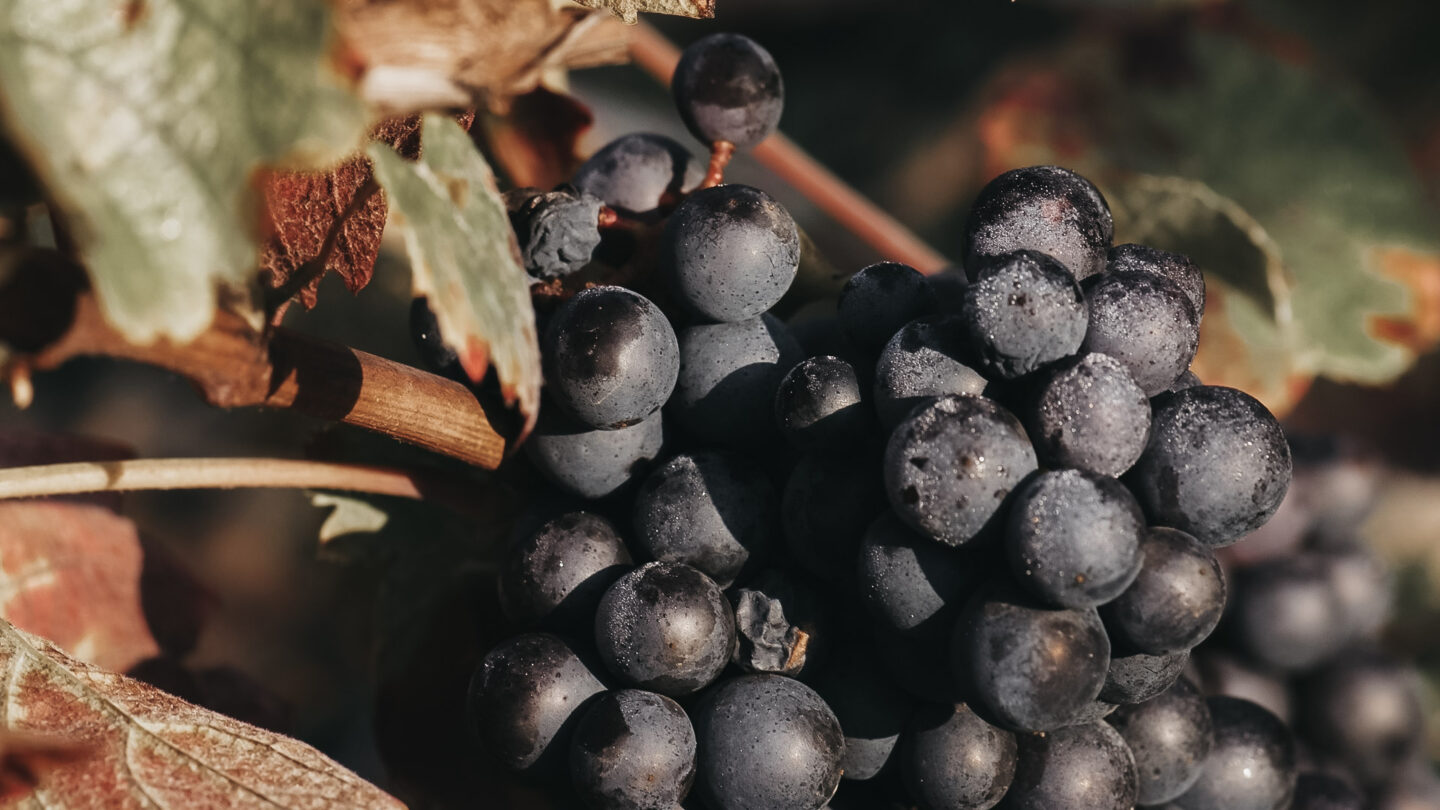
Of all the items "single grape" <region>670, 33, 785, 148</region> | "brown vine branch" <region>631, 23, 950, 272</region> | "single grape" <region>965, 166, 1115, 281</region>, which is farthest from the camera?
"brown vine branch" <region>631, 23, 950, 272</region>

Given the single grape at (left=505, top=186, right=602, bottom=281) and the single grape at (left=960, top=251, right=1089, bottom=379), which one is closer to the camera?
the single grape at (left=960, top=251, right=1089, bottom=379)

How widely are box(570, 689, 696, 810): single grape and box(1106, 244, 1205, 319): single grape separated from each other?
444 mm

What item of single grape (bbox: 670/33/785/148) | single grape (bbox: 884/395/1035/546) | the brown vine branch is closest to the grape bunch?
single grape (bbox: 884/395/1035/546)

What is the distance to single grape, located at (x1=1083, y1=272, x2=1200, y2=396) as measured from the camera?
67 centimetres

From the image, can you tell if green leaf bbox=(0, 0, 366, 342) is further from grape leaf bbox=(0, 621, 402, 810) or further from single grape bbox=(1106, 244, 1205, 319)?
single grape bbox=(1106, 244, 1205, 319)

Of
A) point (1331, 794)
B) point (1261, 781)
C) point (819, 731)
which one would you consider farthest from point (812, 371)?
point (1331, 794)

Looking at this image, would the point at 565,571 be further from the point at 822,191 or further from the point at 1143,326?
the point at 822,191

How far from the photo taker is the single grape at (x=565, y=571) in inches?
29.4

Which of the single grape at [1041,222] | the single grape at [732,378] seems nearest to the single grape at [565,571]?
the single grape at [732,378]

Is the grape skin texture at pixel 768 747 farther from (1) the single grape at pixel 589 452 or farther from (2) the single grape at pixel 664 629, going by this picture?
(1) the single grape at pixel 589 452

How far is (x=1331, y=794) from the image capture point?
3.24 ft

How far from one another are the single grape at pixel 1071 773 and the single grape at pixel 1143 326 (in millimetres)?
259

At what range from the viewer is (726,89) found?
34.0 inches

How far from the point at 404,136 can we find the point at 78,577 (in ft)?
1.76
